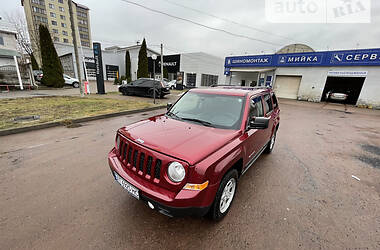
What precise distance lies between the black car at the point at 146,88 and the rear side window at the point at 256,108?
1057 centimetres

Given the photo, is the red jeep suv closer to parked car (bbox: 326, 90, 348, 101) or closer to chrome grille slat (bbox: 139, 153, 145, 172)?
chrome grille slat (bbox: 139, 153, 145, 172)

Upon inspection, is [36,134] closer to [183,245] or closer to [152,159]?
[152,159]

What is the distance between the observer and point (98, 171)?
3080 mm

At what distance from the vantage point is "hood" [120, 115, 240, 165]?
67.8 inches

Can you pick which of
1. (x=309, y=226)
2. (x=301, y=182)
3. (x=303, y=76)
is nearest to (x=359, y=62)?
(x=303, y=76)

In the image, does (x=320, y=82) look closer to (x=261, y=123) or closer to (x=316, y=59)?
(x=316, y=59)

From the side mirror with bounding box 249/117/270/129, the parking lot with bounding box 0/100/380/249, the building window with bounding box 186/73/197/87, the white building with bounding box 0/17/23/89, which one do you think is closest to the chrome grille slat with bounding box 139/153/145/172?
the parking lot with bounding box 0/100/380/249

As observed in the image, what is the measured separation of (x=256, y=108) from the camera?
2926 millimetres

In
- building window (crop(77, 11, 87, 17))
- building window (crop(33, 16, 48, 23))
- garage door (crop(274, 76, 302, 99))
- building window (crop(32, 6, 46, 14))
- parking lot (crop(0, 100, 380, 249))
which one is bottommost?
parking lot (crop(0, 100, 380, 249))

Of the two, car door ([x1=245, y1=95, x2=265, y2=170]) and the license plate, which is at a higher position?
car door ([x1=245, y1=95, x2=265, y2=170])

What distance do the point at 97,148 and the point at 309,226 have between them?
4.41 metres

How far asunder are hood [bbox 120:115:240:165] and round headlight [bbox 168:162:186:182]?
0.10 meters

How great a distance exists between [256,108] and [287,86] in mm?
19346

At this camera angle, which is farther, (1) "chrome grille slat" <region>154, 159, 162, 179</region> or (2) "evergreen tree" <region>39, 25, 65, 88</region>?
(2) "evergreen tree" <region>39, 25, 65, 88</region>
